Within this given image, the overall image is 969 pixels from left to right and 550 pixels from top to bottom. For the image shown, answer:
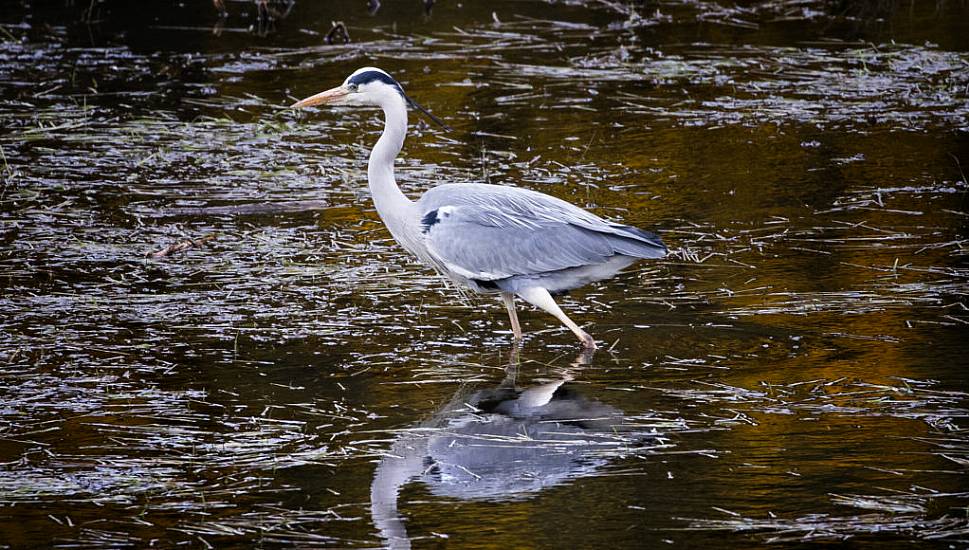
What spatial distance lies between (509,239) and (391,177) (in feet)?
2.42

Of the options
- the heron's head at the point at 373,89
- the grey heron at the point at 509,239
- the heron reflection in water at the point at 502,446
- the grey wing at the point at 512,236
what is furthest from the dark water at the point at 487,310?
the heron's head at the point at 373,89

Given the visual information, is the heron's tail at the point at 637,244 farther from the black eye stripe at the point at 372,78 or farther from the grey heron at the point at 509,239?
the black eye stripe at the point at 372,78

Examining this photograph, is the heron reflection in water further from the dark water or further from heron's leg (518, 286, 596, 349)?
heron's leg (518, 286, 596, 349)

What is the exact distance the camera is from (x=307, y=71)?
1299 cm

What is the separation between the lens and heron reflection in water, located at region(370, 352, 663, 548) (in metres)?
5.08

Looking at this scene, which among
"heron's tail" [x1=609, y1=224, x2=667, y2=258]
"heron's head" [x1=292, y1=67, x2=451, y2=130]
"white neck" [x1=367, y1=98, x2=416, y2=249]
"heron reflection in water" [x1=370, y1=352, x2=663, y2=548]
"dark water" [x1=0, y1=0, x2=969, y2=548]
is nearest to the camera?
"dark water" [x1=0, y1=0, x2=969, y2=548]

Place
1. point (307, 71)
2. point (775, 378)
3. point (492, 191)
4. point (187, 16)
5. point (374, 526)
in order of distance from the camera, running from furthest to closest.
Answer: point (187, 16)
point (307, 71)
point (492, 191)
point (775, 378)
point (374, 526)

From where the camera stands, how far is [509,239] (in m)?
7.00

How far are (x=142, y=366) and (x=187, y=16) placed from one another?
401 inches

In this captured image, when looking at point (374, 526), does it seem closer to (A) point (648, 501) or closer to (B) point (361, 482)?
(B) point (361, 482)

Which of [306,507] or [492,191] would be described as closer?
[306,507]

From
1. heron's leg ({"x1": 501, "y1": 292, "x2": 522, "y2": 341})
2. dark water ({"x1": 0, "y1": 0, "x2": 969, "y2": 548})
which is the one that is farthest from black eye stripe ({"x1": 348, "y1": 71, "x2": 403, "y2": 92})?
heron's leg ({"x1": 501, "y1": 292, "x2": 522, "y2": 341})

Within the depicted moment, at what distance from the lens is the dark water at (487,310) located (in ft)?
16.2

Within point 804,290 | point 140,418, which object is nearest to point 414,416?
point 140,418
